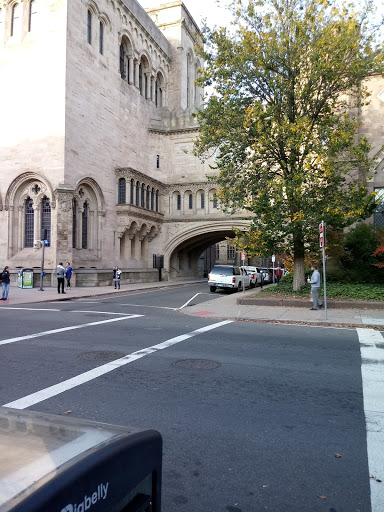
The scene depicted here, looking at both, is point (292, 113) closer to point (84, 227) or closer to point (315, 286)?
point (315, 286)

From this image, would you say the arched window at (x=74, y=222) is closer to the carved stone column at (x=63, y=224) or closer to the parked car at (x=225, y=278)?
the carved stone column at (x=63, y=224)

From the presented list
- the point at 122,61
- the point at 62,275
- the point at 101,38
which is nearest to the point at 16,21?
the point at 101,38

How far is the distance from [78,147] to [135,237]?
10862 mm

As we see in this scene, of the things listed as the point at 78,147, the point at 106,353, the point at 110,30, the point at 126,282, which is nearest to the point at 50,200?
the point at 78,147

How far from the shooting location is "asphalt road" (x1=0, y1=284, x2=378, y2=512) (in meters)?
3.03

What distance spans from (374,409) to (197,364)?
9.34ft

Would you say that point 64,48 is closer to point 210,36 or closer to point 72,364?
point 210,36

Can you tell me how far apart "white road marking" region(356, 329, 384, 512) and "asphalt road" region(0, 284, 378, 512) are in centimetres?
7

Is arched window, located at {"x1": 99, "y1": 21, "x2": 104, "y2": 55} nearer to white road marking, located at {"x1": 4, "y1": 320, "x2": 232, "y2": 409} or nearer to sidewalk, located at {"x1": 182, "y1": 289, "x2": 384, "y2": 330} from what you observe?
sidewalk, located at {"x1": 182, "y1": 289, "x2": 384, "y2": 330}

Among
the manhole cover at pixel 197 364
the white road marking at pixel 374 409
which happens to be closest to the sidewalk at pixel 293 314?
the white road marking at pixel 374 409

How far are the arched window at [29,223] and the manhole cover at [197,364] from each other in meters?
26.2

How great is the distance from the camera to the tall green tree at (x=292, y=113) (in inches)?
629

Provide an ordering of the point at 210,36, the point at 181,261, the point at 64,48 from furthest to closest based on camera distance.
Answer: the point at 181,261 → the point at 64,48 → the point at 210,36

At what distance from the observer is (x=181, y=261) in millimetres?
46000
